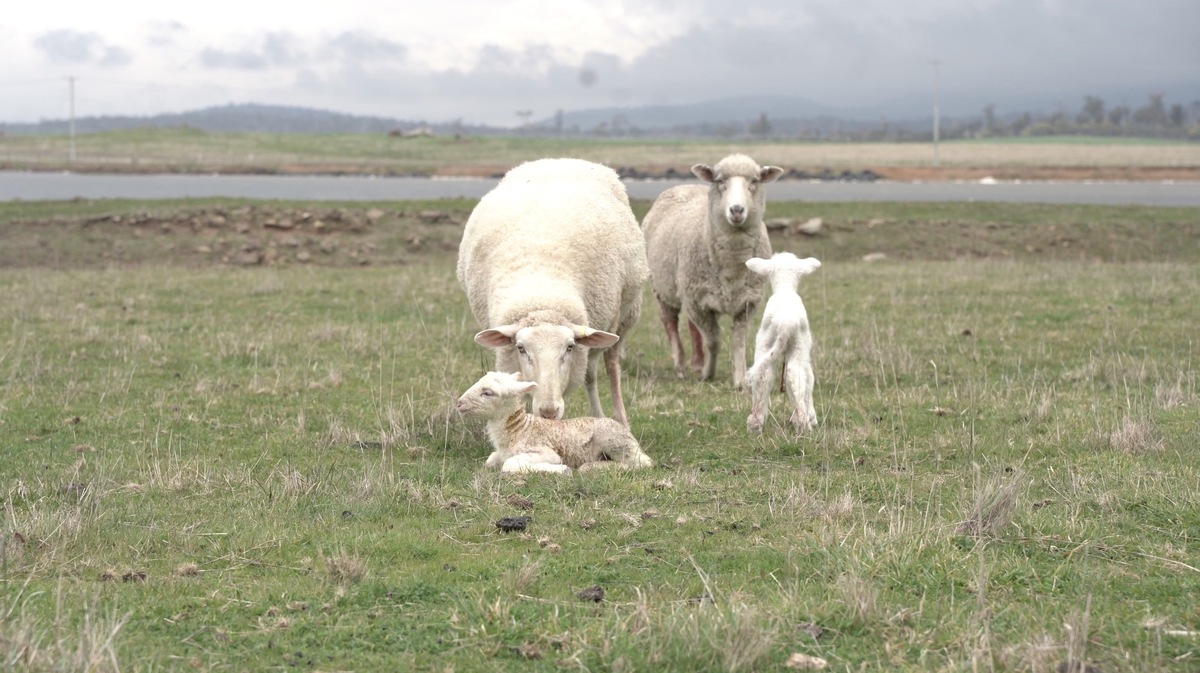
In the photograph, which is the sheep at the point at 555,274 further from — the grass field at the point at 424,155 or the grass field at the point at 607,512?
the grass field at the point at 424,155

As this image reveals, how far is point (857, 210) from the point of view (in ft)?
111

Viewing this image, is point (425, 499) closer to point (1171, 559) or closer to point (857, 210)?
point (1171, 559)

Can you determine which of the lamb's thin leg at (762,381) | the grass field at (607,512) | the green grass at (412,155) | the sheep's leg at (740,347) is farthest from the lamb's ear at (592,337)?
the green grass at (412,155)

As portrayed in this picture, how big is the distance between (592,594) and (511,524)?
107 cm

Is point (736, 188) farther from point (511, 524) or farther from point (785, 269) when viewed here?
point (511, 524)

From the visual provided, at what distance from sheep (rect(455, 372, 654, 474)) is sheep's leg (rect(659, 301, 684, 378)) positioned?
172 inches

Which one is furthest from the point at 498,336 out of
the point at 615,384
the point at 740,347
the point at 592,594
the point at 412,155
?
the point at 412,155

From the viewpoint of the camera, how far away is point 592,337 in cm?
789

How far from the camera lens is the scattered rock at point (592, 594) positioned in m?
4.87

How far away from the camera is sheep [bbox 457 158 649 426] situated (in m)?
7.70

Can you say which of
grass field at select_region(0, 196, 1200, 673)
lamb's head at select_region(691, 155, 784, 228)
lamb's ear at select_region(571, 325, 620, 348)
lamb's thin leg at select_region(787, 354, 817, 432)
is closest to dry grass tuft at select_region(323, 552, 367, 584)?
grass field at select_region(0, 196, 1200, 673)

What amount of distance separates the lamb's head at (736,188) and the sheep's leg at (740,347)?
0.85 meters

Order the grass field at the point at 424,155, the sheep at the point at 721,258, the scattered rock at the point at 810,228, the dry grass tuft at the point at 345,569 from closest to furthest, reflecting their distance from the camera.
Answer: the dry grass tuft at the point at 345,569 → the sheep at the point at 721,258 → the scattered rock at the point at 810,228 → the grass field at the point at 424,155

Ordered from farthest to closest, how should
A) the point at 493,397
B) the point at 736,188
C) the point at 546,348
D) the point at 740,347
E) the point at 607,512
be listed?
the point at 740,347, the point at 736,188, the point at 546,348, the point at 493,397, the point at 607,512
